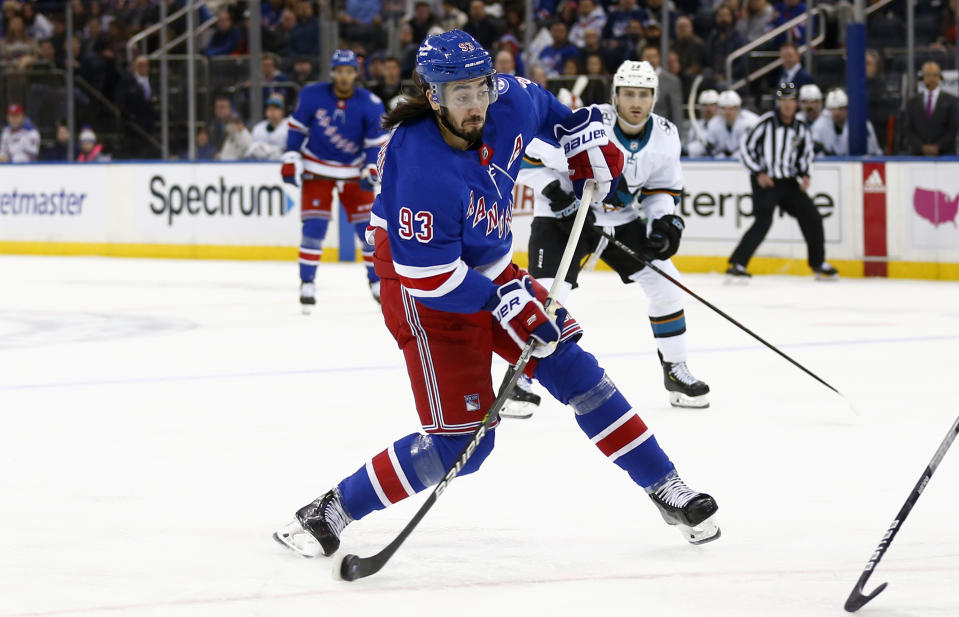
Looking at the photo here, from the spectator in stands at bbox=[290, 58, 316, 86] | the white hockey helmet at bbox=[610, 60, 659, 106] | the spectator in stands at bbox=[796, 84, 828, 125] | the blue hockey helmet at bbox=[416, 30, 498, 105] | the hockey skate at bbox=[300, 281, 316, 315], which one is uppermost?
the spectator in stands at bbox=[290, 58, 316, 86]

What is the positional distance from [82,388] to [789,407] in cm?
293

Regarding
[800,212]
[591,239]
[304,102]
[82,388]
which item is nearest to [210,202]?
[304,102]

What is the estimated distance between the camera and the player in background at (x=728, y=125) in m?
11.5

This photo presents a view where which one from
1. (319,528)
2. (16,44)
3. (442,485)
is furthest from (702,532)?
(16,44)

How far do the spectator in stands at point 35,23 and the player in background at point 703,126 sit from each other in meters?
7.15

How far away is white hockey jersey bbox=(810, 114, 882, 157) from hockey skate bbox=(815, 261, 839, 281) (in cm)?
102

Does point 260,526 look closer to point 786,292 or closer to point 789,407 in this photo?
point 789,407

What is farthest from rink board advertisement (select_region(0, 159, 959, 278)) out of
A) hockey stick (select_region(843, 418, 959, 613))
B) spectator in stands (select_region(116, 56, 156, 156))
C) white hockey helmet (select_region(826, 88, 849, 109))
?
hockey stick (select_region(843, 418, 959, 613))

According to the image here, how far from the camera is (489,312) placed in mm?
3316

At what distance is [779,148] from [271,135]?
481 cm

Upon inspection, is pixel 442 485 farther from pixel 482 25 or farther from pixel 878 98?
pixel 482 25

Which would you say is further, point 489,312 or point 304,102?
point 304,102

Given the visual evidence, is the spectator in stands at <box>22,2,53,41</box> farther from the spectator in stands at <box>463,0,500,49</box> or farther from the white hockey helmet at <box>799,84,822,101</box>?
the white hockey helmet at <box>799,84,822,101</box>

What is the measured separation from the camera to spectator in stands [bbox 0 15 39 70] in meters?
15.1
